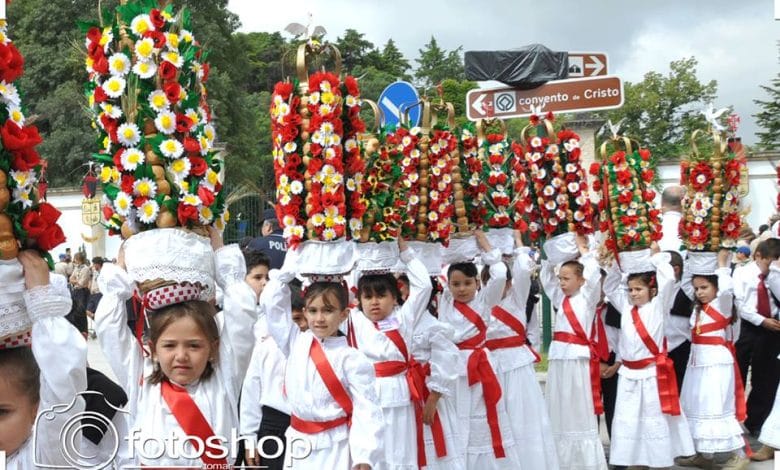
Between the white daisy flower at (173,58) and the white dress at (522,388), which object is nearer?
the white daisy flower at (173,58)

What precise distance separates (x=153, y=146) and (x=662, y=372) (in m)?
5.42

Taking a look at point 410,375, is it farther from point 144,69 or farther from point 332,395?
point 144,69

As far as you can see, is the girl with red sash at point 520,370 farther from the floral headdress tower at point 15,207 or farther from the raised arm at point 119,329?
the floral headdress tower at point 15,207

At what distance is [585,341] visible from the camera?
27.2 feet

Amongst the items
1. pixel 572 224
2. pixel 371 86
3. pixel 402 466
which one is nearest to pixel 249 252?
pixel 402 466

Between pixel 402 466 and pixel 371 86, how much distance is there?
122ft

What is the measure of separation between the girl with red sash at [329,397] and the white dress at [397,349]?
110 centimetres

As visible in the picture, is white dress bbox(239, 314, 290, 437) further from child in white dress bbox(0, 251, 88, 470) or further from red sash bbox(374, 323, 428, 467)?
child in white dress bbox(0, 251, 88, 470)

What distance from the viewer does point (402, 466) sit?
6531 millimetres

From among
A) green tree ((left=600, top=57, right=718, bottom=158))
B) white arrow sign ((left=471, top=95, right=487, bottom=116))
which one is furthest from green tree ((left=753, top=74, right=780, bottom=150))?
white arrow sign ((left=471, top=95, right=487, bottom=116))

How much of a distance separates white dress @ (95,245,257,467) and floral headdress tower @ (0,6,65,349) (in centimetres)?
89

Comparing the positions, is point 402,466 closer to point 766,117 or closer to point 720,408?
point 720,408

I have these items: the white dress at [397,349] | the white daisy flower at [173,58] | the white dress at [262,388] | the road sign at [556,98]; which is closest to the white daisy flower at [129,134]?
the white daisy flower at [173,58]

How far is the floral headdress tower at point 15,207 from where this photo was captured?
11.3 ft
